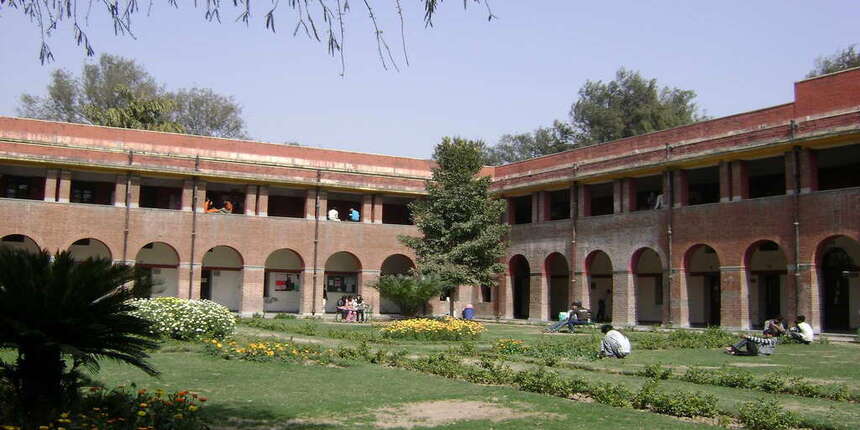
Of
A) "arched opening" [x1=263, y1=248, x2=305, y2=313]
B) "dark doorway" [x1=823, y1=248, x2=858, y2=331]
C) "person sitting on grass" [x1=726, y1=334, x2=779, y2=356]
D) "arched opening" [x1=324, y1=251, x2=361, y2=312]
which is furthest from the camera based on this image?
"arched opening" [x1=324, y1=251, x2=361, y2=312]

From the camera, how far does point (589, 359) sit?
1490 centimetres

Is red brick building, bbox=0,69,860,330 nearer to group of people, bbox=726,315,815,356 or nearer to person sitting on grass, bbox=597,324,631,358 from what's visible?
group of people, bbox=726,315,815,356

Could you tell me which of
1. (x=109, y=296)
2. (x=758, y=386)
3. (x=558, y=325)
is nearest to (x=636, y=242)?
(x=558, y=325)

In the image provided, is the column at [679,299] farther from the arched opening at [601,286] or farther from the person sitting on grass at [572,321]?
the arched opening at [601,286]

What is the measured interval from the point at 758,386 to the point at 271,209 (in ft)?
89.6

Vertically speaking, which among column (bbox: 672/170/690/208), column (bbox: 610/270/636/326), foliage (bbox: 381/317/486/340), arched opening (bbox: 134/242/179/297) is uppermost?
column (bbox: 672/170/690/208)

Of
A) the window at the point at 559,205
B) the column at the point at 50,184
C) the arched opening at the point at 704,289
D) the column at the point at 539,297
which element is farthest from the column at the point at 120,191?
the arched opening at the point at 704,289

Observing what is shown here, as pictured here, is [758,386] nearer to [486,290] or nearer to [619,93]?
[486,290]

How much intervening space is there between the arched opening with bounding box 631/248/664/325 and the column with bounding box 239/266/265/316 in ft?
51.0

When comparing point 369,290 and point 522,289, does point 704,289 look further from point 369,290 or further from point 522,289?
point 369,290

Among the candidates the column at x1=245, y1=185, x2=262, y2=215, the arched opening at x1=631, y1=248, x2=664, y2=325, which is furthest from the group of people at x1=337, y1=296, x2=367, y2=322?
the arched opening at x1=631, y1=248, x2=664, y2=325

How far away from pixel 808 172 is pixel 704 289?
318 inches

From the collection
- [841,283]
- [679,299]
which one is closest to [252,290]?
[679,299]

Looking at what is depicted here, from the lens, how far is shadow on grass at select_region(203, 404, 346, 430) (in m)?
7.53
